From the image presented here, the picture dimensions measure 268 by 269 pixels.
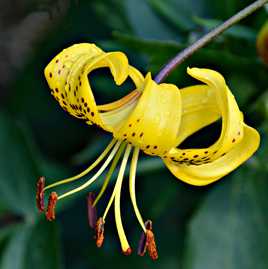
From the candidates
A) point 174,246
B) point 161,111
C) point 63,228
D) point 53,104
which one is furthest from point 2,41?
point 161,111

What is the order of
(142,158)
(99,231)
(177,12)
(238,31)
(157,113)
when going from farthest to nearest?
(142,158) < (177,12) < (238,31) < (99,231) < (157,113)

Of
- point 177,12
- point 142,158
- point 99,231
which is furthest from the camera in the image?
point 142,158

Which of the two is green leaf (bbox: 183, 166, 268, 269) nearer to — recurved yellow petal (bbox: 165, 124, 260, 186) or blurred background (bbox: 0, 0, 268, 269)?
blurred background (bbox: 0, 0, 268, 269)

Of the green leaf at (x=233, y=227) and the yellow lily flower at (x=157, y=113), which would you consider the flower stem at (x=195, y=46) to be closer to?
the yellow lily flower at (x=157, y=113)

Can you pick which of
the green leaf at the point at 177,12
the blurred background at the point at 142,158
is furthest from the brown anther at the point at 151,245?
the green leaf at the point at 177,12

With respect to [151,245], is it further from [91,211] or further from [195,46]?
[195,46]

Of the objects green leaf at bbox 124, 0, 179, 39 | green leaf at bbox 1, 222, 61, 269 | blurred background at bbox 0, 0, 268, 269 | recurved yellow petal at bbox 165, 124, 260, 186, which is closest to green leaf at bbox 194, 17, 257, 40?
blurred background at bbox 0, 0, 268, 269

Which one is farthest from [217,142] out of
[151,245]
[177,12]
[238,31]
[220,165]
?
[177,12]
